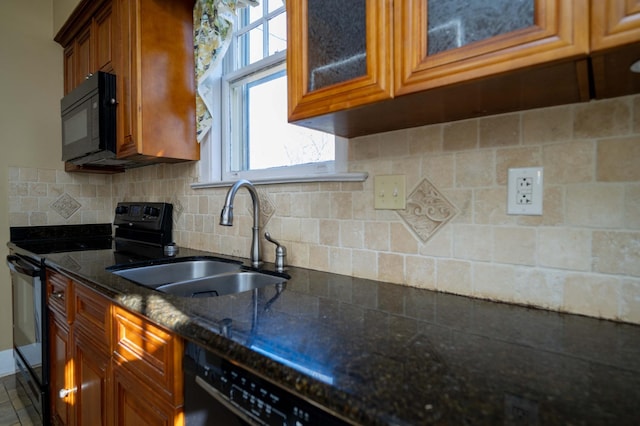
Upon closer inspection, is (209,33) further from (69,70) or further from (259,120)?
(69,70)

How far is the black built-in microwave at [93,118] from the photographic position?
6.02 ft

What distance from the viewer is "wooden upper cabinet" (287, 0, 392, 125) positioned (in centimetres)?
75

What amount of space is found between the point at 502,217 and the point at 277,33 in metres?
1.39

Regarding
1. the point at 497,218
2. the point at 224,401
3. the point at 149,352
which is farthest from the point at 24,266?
the point at 497,218

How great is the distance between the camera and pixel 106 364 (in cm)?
116

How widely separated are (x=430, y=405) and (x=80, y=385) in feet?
5.13

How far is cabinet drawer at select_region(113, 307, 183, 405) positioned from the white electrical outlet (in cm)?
91

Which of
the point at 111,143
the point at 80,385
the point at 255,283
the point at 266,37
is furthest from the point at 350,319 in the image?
the point at 111,143

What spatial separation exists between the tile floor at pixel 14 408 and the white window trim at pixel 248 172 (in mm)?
1656

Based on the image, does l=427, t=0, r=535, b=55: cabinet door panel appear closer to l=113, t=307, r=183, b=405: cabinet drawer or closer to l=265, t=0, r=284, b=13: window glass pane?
l=113, t=307, r=183, b=405: cabinet drawer

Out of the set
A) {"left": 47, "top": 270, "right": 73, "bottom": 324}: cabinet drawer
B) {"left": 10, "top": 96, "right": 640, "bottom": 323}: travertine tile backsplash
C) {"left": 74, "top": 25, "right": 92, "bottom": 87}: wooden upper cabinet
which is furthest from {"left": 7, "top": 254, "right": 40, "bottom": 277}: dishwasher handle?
{"left": 10, "top": 96, "right": 640, "bottom": 323}: travertine tile backsplash

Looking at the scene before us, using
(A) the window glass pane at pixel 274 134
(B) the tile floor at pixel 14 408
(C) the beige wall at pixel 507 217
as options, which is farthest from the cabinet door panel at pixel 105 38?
(B) the tile floor at pixel 14 408

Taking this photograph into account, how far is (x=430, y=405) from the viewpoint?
0.43 m

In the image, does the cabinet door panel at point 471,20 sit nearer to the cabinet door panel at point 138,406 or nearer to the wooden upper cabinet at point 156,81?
the cabinet door panel at point 138,406
